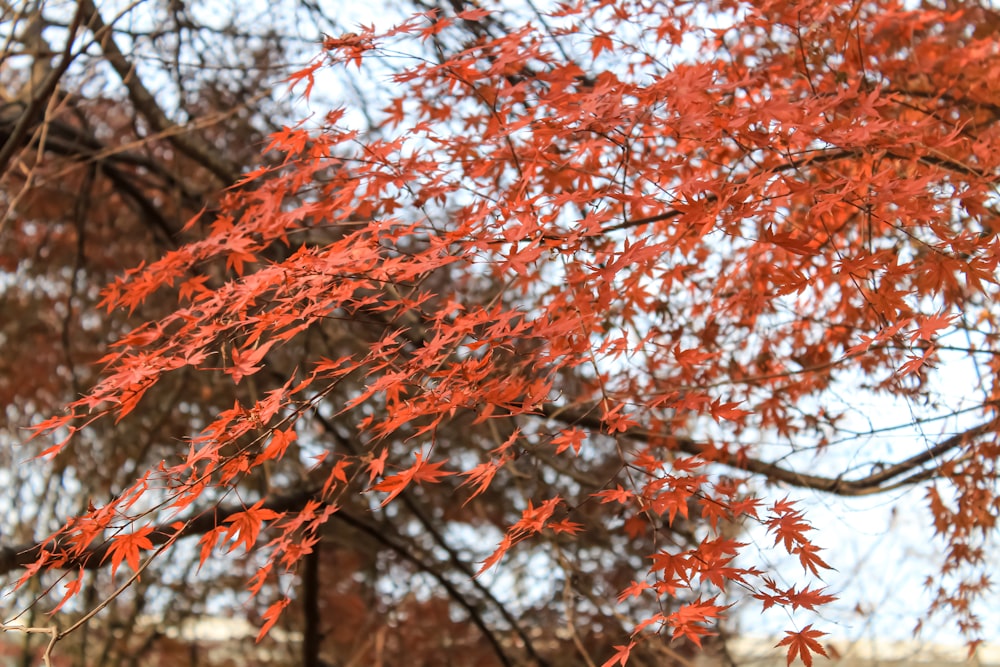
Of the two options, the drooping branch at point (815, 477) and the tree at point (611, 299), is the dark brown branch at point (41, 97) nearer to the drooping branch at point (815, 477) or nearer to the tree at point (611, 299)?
the tree at point (611, 299)

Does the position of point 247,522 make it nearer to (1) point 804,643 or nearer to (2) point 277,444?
(2) point 277,444

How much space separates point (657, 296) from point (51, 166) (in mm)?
3134

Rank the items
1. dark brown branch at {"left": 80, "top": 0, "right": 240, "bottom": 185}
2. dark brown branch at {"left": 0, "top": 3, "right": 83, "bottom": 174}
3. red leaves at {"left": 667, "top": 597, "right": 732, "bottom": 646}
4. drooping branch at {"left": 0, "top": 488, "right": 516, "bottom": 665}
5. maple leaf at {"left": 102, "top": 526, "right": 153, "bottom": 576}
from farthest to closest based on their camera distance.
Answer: dark brown branch at {"left": 80, "top": 0, "right": 240, "bottom": 185}, dark brown branch at {"left": 0, "top": 3, "right": 83, "bottom": 174}, drooping branch at {"left": 0, "top": 488, "right": 516, "bottom": 665}, maple leaf at {"left": 102, "top": 526, "right": 153, "bottom": 576}, red leaves at {"left": 667, "top": 597, "right": 732, "bottom": 646}

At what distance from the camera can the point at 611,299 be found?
199 cm

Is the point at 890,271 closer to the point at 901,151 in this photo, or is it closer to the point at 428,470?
the point at 901,151

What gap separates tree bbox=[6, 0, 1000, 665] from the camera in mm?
1592

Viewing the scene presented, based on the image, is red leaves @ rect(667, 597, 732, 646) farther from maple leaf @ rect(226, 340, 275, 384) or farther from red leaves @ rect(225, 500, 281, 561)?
maple leaf @ rect(226, 340, 275, 384)

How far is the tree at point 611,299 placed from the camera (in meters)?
1.59

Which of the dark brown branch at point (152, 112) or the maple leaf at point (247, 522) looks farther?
the dark brown branch at point (152, 112)

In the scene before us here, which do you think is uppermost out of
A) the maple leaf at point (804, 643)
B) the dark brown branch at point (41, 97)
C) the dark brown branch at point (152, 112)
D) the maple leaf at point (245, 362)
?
the dark brown branch at point (152, 112)

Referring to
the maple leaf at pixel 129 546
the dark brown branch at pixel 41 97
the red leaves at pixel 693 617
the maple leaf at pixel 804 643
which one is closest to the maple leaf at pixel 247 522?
the maple leaf at pixel 129 546

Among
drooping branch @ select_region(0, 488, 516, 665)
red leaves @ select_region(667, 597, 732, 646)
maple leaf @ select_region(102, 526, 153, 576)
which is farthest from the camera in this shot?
drooping branch @ select_region(0, 488, 516, 665)

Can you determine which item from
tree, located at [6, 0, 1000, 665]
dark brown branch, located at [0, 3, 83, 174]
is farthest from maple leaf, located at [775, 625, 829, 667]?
dark brown branch, located at [0, 3, 83, 174]

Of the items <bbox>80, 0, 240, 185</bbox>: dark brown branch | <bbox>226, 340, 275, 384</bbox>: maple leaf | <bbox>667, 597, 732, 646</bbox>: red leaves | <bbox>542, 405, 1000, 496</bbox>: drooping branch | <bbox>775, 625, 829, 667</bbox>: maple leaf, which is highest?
<bbox>80, 0, 240, 185</bbox>: dark brown branch
